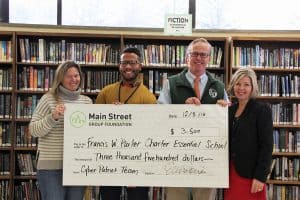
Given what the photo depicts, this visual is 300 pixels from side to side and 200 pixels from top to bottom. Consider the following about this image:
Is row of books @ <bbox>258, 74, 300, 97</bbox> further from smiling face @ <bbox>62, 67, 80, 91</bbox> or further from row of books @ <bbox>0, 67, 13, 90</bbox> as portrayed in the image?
row of books @ <bbox>0, 67, 13, 90</bbox>

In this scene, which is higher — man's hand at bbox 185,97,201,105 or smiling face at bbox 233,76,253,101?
smiling face at bbox 233,76,253,101

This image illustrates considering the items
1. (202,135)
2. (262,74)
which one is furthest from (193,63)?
(262,74)

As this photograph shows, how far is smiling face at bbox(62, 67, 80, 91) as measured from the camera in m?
2.85

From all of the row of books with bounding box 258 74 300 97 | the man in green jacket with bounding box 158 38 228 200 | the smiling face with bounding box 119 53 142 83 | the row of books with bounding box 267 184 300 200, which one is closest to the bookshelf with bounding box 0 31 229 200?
the row of books with bounding box 258 74 300 97

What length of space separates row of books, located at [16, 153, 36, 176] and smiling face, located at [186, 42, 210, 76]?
2.62m

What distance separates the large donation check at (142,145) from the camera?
9.35ft

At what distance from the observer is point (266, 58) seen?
15.4ft

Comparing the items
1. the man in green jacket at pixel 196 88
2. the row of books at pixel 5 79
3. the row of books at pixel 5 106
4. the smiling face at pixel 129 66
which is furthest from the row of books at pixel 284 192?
the row of books at pixel 5 79

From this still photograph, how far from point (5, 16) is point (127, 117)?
9.53ft

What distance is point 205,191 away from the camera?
2941mm

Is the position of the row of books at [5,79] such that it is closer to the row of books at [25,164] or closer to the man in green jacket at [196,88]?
the row of books at [25,164]

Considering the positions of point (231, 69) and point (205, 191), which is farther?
point (231, 69)

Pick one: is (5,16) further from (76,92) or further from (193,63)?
(193,63)

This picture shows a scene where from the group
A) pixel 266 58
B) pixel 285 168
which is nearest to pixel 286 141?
pixel 285 168
